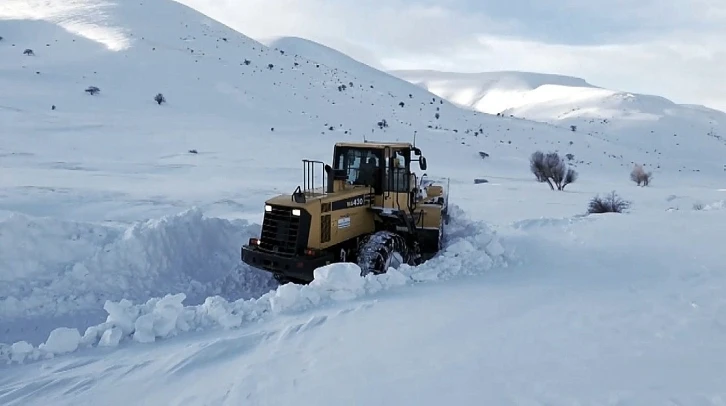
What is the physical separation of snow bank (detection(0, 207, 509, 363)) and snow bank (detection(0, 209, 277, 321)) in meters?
1.57

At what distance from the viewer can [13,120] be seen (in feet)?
95.7

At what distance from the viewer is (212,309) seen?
21.0 ft

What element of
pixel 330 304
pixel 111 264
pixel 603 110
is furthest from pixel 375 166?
pixel 603 110

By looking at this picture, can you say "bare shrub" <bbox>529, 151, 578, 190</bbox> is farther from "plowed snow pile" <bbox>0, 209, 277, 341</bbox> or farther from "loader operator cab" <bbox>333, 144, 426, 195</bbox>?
"plowed snow pile" <bbox>0, 209, 277, 341</bbox>

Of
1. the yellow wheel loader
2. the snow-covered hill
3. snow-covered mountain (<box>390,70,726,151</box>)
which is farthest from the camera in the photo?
snow-covered mountain (<box>390,70,726,151</box>)

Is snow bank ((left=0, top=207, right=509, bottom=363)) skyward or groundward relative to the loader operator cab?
groundward

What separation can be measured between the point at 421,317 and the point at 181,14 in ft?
218

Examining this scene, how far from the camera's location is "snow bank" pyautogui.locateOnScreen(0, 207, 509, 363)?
5.62m

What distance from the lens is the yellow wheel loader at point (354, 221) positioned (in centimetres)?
825

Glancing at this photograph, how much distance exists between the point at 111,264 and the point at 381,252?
410 centimetres

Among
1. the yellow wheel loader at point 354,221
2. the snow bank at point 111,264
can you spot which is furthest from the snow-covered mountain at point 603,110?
the snow bank at point 111,264

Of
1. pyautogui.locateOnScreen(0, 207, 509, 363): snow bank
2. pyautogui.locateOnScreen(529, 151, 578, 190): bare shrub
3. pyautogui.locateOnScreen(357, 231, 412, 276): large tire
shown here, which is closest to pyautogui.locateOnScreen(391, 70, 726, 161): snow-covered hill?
pyautogui.locateOnScreen(529, 151, 578, 190): bare shrub

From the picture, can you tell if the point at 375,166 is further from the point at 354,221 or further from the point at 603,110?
the point at 603,110

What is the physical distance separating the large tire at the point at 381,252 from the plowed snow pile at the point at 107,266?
6.33 feet
